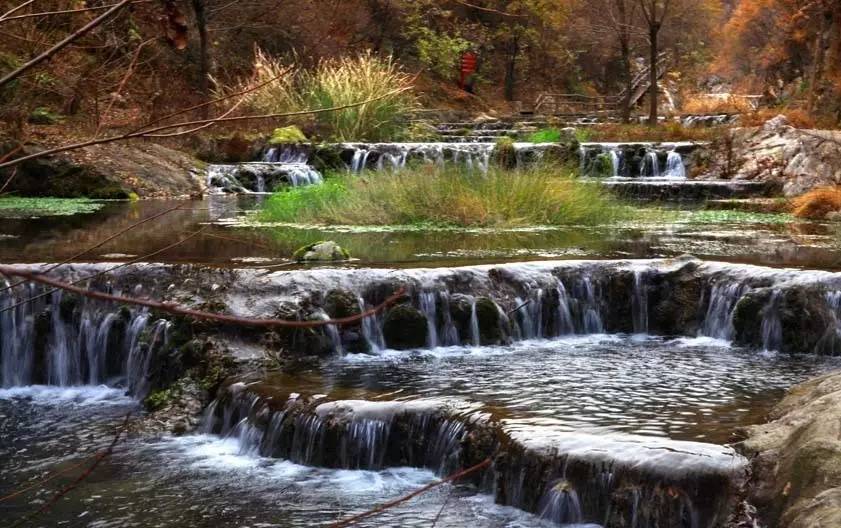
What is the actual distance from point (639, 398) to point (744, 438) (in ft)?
3.18

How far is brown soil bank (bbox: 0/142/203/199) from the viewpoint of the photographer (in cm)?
1493

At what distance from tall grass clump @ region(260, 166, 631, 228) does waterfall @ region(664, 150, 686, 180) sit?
5.71m

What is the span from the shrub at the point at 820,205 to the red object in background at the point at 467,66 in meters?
20.8

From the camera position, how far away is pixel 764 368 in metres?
6.41

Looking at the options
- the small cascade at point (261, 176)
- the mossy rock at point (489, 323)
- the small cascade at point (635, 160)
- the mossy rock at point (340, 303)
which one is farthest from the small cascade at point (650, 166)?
the mossy rock at point (340, 303)

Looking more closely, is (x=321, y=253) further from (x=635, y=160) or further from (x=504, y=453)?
(x=635, y=160)

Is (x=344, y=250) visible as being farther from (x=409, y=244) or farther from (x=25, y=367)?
(x=25, y=367)

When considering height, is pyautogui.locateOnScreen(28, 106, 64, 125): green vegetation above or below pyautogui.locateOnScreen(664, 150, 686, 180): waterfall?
above

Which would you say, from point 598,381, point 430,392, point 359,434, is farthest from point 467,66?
point 359,434

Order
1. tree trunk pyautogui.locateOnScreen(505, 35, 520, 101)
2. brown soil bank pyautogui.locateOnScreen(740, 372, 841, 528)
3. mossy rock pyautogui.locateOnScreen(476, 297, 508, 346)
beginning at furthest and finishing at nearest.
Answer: tree trunk pyautogui.locateOnScreen(505, 35, 520, 101) < mossy rock pyautogui.locateOnScreen(476, 297, 508, 346) < brown soil bank pyautogui.locateOnScreen(740, 372, 841, 528)

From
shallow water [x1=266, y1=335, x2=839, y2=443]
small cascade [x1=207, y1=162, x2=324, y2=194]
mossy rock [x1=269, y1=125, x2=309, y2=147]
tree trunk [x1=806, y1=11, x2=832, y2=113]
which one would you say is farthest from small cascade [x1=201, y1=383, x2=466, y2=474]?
tree trunk [x1=806, y1=11, x2=832, y2=113]

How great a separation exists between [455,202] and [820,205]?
16.8ft

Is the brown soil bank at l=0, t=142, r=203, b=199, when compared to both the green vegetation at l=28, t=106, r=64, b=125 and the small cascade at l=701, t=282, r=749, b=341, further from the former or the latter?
the small cascade at l=701, t=282, r=749, b=341

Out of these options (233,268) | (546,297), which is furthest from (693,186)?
(233,268)
